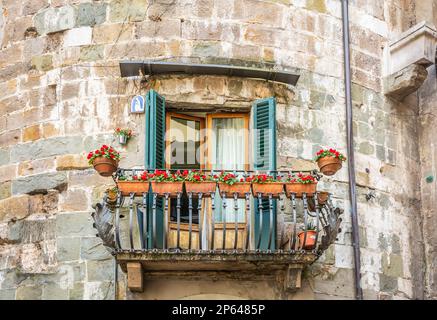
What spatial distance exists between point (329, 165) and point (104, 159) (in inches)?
102

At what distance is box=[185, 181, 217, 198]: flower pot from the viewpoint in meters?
11.8

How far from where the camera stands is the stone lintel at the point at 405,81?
44.8ft

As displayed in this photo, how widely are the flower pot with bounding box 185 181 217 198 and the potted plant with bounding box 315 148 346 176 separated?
4.58 feet

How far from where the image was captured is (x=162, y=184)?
38.8ft

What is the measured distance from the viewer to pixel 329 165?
12414 mm

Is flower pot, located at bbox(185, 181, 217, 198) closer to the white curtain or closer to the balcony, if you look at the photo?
the balcony

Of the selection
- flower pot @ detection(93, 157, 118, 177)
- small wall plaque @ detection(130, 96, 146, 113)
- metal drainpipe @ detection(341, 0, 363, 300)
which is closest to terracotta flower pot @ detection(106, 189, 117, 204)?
flower pot @ detection(93, 157, 118, 177)

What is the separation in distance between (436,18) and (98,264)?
6052 mm

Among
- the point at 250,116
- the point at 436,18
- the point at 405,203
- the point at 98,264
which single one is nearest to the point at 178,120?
the point at 250,116

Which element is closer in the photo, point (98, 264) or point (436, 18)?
point (98, 264)

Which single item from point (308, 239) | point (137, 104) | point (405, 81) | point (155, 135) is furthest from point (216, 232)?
point (405, 81)

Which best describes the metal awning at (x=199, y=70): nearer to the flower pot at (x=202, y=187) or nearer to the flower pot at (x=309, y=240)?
the flower pot at (x=202, y=187)

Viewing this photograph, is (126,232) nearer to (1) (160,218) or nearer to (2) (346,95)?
(1) (160,218)

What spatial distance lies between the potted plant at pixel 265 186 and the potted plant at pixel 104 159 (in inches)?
63.2
